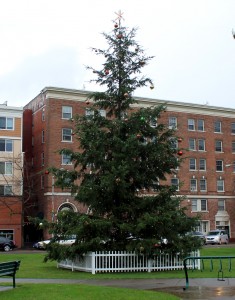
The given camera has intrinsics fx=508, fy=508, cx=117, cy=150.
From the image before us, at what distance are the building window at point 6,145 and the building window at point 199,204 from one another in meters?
26.2

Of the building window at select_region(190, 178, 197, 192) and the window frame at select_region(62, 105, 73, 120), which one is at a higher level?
the window frame at select_region(62, 105, 73, 120)

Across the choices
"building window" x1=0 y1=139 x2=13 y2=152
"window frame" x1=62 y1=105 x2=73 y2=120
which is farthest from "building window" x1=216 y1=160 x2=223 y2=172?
"building window" x1=0 y1=139 x2=13 y2=152

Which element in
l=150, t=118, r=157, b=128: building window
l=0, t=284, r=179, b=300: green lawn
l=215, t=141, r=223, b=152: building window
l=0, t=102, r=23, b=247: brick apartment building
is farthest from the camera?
l=215, t=141, r=223, b=152: building window

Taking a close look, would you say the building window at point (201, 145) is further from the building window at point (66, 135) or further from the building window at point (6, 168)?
the building window at point (6, 168)

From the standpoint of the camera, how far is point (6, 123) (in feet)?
200

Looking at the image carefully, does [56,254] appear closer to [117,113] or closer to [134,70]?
[117,113]

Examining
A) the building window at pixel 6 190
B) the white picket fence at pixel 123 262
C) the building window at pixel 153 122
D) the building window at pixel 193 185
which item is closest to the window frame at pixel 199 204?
the building window at pixel 193 185

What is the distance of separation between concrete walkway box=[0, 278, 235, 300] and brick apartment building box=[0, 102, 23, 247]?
4052cm

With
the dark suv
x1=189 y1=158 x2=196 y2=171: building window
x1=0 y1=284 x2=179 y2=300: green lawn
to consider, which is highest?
x1=189 y1=158 x2=196 y2=171: building window

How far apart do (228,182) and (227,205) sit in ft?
11.2

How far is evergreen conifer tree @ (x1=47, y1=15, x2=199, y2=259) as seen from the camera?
22.2m

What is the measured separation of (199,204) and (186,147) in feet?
26.9

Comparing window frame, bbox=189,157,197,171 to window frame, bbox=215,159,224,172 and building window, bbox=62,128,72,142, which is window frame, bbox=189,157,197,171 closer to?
window frame, bbox=215,159,224,172

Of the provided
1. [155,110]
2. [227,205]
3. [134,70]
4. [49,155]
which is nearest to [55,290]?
[155,110]
